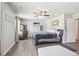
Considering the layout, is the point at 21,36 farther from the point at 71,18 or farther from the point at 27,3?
the point at 71,18

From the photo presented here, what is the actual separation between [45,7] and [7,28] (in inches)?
51.0

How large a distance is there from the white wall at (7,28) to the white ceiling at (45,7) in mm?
204

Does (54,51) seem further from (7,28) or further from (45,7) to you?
(7,28)

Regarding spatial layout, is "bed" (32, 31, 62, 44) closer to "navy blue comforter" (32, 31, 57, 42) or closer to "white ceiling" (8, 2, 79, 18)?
"navy blue comforter" (32, 31, 57, 42)

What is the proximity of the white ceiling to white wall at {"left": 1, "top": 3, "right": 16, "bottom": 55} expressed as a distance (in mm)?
204

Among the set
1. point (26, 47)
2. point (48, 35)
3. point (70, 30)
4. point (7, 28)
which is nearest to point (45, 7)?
point (48, 35)

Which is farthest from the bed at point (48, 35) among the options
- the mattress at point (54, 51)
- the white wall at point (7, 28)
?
the white wall at point (7, 28)

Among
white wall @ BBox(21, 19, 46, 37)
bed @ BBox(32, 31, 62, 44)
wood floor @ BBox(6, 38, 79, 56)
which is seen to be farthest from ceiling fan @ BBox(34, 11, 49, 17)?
wood floor @ BBox(6, 38, 79, 56)

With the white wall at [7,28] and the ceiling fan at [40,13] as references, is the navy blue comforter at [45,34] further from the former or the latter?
the white wall at [7,28]

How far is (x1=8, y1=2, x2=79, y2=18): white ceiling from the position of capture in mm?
2865

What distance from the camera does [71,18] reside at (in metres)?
3.29

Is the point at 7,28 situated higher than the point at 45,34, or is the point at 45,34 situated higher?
the point at 7,28

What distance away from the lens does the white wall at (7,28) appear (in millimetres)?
2909

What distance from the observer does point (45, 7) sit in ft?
9.87
